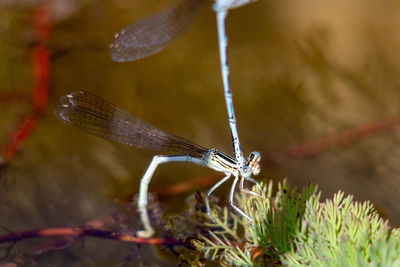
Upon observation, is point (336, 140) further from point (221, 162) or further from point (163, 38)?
point (163, 38)

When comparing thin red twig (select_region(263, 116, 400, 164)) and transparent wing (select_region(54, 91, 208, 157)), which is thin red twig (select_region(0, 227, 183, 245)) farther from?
thin red twig (select_region(263, 116, 400, 164))

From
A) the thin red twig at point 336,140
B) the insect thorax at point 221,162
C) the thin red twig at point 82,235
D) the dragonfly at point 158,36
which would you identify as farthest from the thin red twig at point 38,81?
the thin red twig at point 336,140

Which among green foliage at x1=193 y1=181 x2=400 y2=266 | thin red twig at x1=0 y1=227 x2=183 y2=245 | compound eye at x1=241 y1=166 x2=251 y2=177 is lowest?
thin red twig at x1=0 y1=227 x2=183 y2=245

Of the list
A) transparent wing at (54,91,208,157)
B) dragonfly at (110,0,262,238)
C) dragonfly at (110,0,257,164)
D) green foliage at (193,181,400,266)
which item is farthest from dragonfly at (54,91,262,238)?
green foliage at (193,181,400,266)

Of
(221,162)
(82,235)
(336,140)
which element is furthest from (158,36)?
(336,140)

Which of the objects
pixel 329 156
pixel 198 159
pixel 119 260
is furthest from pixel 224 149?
pixel 119 260

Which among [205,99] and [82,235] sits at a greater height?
[205,99]
